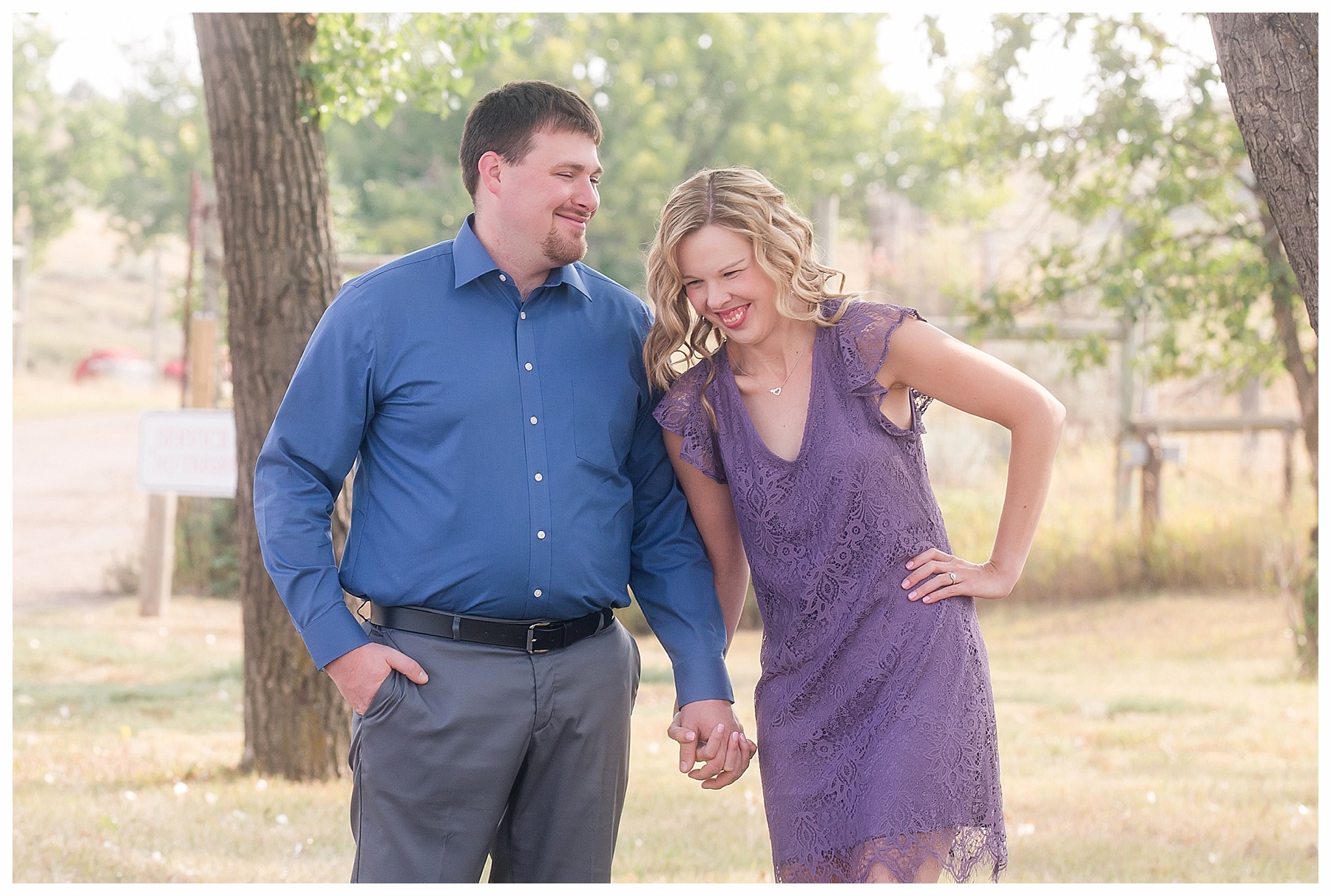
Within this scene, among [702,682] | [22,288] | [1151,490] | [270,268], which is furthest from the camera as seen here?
[22,288]

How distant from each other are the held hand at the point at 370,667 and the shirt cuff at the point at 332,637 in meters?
0.01

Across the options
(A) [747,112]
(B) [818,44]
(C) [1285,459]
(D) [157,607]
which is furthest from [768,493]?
(B) [818,44]

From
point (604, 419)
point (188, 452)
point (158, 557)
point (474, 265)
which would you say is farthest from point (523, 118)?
point (158, 557)

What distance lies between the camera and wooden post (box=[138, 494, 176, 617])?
869 cm

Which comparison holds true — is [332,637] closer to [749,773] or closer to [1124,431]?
[749,773]

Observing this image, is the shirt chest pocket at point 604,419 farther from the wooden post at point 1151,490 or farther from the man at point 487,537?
the wooden post at point 1151,490

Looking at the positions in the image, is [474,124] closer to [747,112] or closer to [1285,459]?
[1285,459]

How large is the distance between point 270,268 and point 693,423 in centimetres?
269

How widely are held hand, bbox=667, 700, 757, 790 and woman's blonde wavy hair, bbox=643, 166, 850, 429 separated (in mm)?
650

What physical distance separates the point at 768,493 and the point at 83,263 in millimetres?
52541

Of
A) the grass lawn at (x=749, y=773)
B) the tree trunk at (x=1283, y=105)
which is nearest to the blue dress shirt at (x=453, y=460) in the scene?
the tree trunk at (x=1283, y=105)

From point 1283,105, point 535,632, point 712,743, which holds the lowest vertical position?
point 712,743

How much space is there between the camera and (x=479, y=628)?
8.53 ft

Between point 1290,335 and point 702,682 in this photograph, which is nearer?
point 702,682
